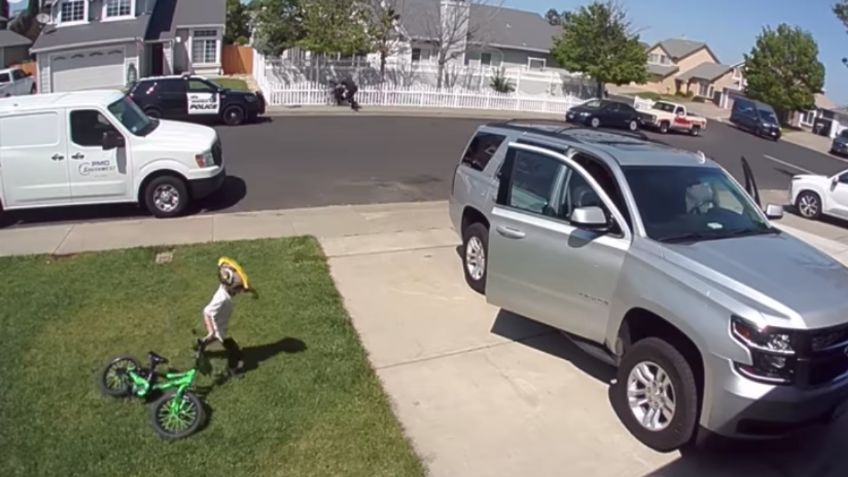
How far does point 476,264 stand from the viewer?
766 cm

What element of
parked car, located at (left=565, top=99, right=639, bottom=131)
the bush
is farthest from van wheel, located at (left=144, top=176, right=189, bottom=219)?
the bush

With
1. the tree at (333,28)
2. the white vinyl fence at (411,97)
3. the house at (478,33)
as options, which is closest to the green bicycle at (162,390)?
the white vinyl fence at (411,97)

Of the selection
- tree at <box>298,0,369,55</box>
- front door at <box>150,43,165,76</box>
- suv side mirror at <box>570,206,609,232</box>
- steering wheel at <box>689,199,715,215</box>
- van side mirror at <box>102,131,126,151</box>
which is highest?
tree at <box>298,0,369,55</box>

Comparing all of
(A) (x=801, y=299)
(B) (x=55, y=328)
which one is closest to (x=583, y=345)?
(A) (x=801, y=299)

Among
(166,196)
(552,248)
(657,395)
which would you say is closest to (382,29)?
(166,196)

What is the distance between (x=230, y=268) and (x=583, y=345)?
114 inches

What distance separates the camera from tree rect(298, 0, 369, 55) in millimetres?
27891

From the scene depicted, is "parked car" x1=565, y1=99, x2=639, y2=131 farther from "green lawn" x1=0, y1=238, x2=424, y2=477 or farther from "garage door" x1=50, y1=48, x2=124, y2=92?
"green lawn" x1=0, y1=238, x2=424, y2=477

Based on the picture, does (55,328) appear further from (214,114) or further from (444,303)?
(214,114)

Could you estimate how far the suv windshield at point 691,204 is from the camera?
5.09 metres

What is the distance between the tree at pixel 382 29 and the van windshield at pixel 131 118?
64.6ft

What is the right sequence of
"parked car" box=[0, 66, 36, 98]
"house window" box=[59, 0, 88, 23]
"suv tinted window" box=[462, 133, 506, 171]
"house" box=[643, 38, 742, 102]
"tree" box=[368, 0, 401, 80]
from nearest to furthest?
"suv tinted window" box=[462, 133, 506, 171]
"tree" box=[368, 0, 401, 80]
"parked car" box=[0, 66, 36, 98]
"house window" box=[59, 0, 88, 23]
"house" box=[643, 38, 742, 102]

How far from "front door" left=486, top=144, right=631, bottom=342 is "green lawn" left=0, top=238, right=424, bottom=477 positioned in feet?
5.02

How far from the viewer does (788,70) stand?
49.8 meters
